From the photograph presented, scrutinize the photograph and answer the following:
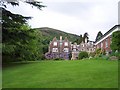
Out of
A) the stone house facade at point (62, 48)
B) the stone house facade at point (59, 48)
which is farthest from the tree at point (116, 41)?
the stone house facade at point (59, 48)

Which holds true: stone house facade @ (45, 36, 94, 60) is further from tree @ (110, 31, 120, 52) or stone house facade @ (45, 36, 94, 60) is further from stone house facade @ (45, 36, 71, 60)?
tree @ (110, 31, 120, 52)

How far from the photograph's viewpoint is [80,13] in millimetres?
26734

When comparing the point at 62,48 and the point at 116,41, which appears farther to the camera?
the point at 62,48

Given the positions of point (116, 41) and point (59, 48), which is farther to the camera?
point (59, 48)

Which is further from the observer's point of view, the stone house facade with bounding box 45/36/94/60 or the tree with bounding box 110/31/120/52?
the stone house facade with bounding box 45/36/94/60

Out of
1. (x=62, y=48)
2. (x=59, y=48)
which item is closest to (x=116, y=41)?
(x=62, y=48)

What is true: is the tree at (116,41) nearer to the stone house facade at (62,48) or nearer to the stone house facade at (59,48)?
the stone house facade at (62,48)

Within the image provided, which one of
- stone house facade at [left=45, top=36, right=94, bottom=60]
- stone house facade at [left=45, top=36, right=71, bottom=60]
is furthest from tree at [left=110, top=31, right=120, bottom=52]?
stone house facade at [left=45, top=36, right=71, bottom=60]

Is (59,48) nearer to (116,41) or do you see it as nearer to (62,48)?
(62,48)

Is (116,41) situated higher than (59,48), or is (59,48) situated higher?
(116,41)

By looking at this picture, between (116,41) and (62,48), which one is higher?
(116,41)

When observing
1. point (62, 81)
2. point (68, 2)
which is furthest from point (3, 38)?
point (62, 81)

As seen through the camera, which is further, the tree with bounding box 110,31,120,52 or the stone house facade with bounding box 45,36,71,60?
the stone house facade with bounding box 45,36,71,60

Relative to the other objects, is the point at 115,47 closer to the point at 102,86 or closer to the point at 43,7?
the point at 43,7
